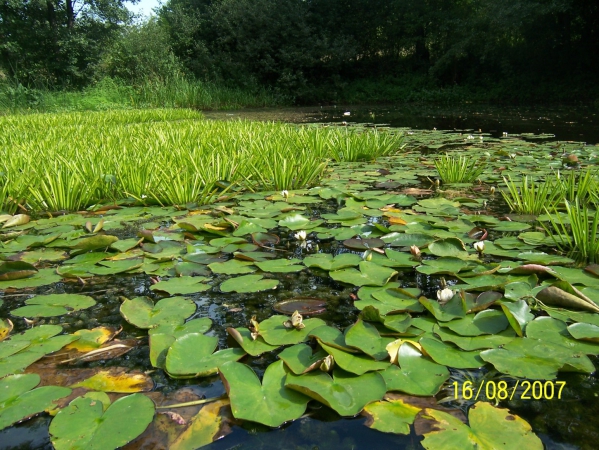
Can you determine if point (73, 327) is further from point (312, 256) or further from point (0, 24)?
point (0, 24)

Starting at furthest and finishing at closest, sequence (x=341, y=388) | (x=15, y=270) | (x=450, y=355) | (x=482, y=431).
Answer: (x=15, y=270), (x=450, y=355), (x=341, y=388), (x=482, y=431)

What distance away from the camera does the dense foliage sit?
1359 cm

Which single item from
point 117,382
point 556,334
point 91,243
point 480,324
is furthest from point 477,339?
point 91,243

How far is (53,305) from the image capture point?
1180 millimetres

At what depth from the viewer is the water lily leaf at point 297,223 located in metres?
1.77

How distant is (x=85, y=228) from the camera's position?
1.75 meters

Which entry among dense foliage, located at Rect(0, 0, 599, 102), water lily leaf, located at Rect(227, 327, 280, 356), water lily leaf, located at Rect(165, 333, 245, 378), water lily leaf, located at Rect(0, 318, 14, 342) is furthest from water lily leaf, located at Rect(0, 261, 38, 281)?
dense foliage, located at Rect(0, 0, 599, 102)

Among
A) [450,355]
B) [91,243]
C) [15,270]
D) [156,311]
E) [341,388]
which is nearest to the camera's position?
[341,388]

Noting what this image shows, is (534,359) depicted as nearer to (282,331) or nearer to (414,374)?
(414,374)

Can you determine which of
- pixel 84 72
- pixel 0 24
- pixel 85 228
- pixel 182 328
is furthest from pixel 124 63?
pixel 182 328

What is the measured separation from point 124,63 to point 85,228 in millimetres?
14807

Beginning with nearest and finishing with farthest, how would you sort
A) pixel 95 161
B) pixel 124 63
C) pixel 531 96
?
pixel 95 161 < pixel 531 96 < pixel 124 63
